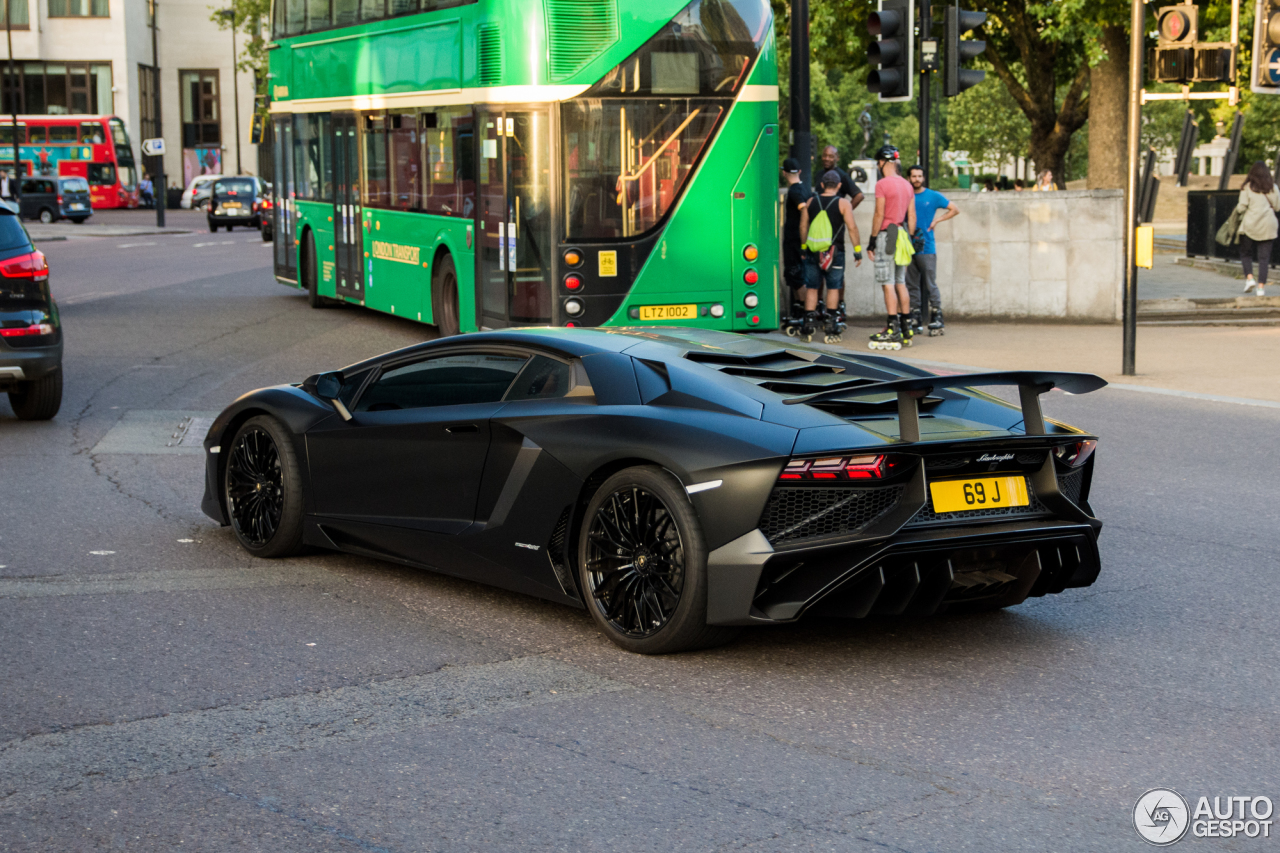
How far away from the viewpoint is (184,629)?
6.03 metres

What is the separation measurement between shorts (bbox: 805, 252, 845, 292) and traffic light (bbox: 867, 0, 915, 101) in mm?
1792

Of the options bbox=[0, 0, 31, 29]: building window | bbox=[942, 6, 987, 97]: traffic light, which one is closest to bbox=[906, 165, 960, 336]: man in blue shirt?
bbox=[942, 6, 987, 97]: traffic light

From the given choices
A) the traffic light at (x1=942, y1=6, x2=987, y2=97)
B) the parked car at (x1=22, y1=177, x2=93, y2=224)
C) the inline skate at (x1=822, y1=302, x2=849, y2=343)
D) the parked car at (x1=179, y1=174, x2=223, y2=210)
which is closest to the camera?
the traffic light at (x1=942, y1=6, x2=987, y2=97)

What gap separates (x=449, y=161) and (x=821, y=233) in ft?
12.4

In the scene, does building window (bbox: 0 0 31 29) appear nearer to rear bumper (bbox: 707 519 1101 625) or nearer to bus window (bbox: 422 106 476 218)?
bus window (bbox: 422 106 476 218)

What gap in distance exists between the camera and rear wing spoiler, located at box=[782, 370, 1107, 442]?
5297 millimetres

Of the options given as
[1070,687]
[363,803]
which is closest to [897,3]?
[1070,687]

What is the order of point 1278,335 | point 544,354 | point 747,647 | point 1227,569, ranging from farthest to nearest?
point 1278,335, point 1227,569, point 544,354, point 747,647

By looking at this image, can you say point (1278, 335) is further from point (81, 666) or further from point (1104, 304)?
point (81, 666)

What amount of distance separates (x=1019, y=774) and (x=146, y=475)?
252 inches

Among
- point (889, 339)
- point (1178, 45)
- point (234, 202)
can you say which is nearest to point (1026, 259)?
point (889, 339)

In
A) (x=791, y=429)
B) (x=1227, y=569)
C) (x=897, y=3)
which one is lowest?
(x=1227, y=569)

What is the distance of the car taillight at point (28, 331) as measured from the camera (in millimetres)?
10977

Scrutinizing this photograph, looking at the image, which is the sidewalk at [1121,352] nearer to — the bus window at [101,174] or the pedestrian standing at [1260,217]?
the pedestrian standing at [1260,217]
